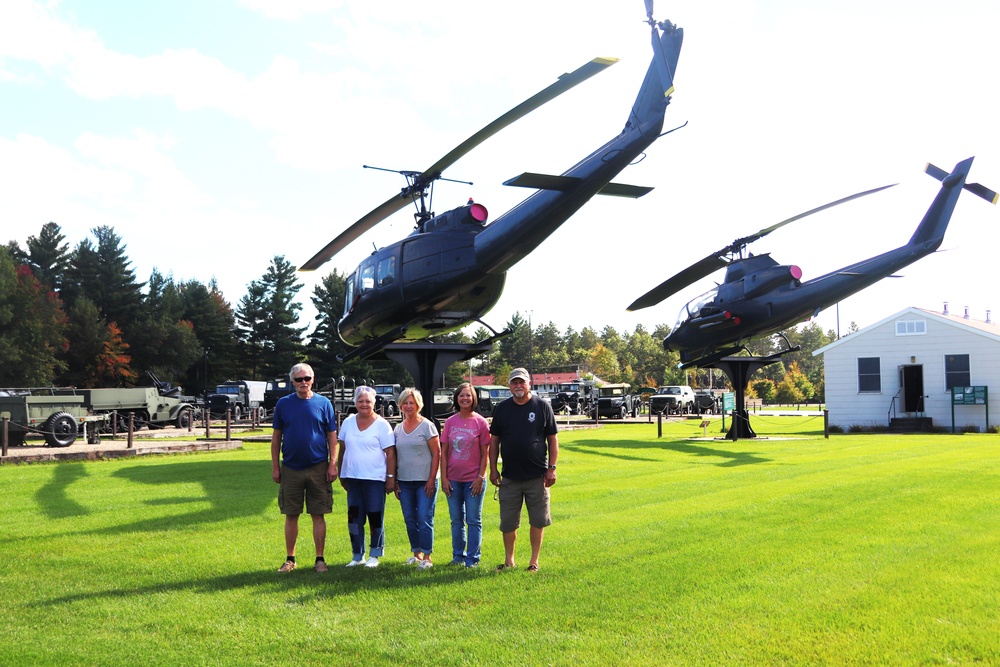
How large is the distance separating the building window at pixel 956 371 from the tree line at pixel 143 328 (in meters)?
28.5

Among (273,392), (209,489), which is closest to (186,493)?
(209,489)

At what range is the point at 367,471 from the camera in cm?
677

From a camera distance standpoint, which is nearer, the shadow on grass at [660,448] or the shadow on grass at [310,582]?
the shadow on grass at [310,582]

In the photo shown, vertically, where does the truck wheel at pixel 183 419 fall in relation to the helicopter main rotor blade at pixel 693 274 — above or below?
below

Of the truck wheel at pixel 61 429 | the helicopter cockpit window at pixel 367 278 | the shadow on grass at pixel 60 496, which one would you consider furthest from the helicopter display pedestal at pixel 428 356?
the truck wheel at pixel 61 429

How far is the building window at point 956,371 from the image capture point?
29.2 metres

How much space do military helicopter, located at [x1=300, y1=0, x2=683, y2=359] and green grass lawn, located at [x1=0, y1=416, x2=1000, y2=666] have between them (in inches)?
189

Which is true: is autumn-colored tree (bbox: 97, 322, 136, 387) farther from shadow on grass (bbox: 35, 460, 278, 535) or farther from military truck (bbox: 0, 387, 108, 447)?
shadow on grass (bbox: 35, 460, 278, 535)

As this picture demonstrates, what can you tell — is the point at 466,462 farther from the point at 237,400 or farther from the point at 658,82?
the point at 237,400

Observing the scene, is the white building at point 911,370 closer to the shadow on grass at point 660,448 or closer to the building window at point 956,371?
the building window at point 956,371

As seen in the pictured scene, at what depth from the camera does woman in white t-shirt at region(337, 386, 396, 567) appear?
6789mm

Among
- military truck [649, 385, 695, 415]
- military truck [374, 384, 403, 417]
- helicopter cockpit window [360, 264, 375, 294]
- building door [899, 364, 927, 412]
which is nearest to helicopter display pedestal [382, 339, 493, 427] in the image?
helicopter cockpit window [360, 264, 375, 294]

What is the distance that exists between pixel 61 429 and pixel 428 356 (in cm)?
1013

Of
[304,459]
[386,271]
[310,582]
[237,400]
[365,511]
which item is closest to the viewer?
[310,582]
